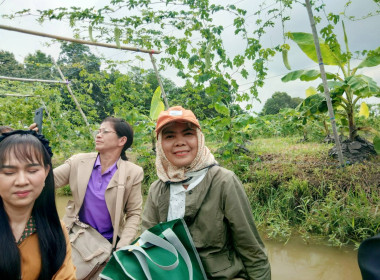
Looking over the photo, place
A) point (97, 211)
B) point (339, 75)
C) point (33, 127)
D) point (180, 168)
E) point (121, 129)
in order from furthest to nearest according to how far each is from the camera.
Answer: point (339, 75), point (121, 129), point (97, 211), point (33, 127), point (180, 168)

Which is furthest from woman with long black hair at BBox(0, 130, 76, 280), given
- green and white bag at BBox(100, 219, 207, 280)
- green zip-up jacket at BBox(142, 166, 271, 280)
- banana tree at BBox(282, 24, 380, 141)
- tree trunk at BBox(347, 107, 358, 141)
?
tree trunk at BBox(347, 107, 358, 141)

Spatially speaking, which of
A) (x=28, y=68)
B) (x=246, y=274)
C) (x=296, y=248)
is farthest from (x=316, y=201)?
(x=28, y=68)

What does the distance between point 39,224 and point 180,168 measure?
0.76 metres

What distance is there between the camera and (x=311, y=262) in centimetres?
270

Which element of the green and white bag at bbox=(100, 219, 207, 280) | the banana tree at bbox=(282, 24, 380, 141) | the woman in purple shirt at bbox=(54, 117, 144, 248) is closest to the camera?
the green and white bag at bbox=(100, 219, 207, 280)

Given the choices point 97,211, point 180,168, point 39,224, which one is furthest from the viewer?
point 97,211

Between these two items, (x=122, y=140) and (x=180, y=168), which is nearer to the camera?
(x=180, y=168)

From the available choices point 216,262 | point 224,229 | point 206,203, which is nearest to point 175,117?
point 206,203

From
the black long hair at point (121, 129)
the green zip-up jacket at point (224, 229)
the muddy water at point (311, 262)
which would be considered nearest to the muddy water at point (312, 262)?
the muddy water at point (311, 262)

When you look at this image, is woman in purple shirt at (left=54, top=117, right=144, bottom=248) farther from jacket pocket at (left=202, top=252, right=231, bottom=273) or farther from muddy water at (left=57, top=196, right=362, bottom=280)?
muddy water at (left=57, top=196, right=362, bottom=280)

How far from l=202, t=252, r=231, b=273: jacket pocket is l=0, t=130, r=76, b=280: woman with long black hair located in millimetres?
707

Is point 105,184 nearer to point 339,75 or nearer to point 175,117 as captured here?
point 175,117

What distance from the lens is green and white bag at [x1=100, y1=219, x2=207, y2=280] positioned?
1115 millimetres

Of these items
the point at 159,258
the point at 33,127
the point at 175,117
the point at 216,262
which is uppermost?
the point at 33,127
